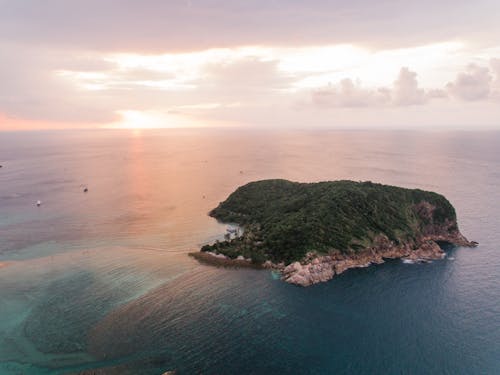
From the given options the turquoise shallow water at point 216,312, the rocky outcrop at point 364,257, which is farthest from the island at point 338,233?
the turquoise shallow water at point 216,312

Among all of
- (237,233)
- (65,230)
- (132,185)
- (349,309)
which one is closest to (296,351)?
(349,309)

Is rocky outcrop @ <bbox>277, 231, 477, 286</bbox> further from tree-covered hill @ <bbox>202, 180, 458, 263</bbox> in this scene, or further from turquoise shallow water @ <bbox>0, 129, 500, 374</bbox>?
turquoise shallow water @ <bbox>0, 129, 500, 374</bbox>

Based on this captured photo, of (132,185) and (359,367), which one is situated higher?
(132,185)

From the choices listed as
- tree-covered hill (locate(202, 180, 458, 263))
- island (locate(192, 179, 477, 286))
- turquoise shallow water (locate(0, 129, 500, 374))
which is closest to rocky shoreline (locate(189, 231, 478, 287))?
island (locate(192, 179, 477, 286))

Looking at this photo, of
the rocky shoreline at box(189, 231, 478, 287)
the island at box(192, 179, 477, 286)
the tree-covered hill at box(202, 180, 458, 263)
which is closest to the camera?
the rocky shoreline at box(189, 231, 478, 287)

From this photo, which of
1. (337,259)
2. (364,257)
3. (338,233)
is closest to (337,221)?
(338,233)

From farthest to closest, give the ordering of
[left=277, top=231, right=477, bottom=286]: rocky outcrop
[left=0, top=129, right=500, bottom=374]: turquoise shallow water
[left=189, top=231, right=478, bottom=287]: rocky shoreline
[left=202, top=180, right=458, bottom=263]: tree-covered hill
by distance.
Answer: [left=202, top=180, right=458, bottom=263]: tree-covered hill → [left=189, top=231, right=478, bottom=287]: rocky shoreline → [left=277, top=231, right=477, bottom=286]: rocky outcrop → [left=0, top=129, right=500, bottom=374]: turquoise shallow water

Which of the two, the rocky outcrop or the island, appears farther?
the island

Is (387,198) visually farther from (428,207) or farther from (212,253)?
(212,253)
